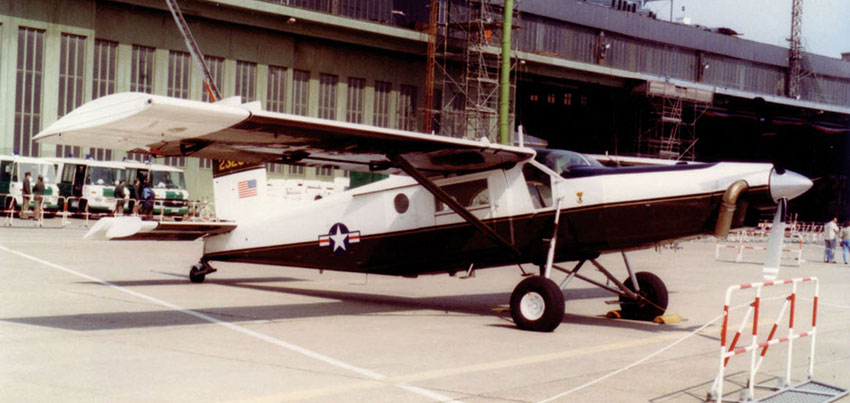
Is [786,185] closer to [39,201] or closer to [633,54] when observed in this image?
[39,201]

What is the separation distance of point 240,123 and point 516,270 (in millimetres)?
15030

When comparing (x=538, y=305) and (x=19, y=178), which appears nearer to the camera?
(x=538, y=305)

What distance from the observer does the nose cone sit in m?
10.6

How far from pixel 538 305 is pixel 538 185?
190 cm

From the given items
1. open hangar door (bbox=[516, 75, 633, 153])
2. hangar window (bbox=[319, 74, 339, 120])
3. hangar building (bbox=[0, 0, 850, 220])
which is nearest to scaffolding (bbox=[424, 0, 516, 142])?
hangar building (bbox=[0, 0, 850, 220])

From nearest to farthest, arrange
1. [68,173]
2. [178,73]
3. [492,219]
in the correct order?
1. [492,219]
2. [68,173]
3. [178,73]

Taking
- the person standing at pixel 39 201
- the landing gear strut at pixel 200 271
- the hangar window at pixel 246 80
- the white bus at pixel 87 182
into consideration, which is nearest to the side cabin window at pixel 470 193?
the landing gear strut at pixel 200 271

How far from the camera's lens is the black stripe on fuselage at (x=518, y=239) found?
453 inches

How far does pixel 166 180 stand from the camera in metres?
43.5

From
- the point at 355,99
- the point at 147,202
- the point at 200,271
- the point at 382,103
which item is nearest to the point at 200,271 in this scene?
the point at 200,271

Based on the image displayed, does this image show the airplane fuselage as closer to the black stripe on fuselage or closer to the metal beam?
the black stripe on fuselage

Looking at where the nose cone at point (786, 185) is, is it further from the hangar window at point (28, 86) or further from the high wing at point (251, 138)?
the hangar window at point (28, 86)

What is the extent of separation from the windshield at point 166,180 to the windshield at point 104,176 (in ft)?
5.47

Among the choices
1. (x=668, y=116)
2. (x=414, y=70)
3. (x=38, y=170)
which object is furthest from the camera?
(x=668, y=116)
